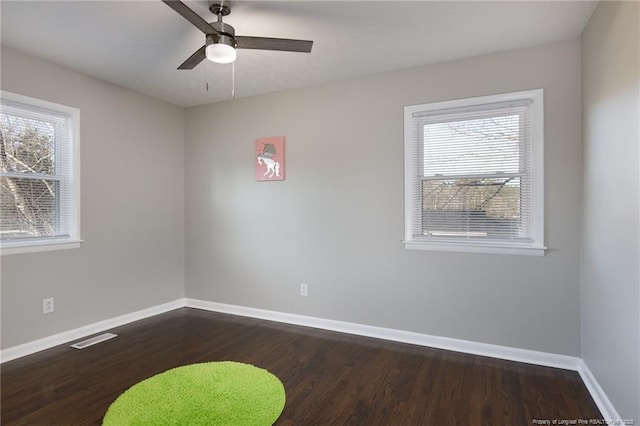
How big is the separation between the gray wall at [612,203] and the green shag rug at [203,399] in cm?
195

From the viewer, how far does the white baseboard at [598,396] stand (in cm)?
190

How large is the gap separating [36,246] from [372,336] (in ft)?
10.3

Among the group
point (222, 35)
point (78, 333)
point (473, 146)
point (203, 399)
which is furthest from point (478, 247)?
point (78, 333)

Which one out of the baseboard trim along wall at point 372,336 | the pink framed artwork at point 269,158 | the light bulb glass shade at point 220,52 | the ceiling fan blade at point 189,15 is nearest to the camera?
the ceiling fan blade at point 189,15

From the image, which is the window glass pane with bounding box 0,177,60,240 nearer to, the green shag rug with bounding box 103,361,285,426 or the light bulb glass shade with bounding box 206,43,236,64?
the green shag rug with bounding box 103,361,285,426

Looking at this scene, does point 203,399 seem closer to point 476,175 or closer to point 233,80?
point 476,175

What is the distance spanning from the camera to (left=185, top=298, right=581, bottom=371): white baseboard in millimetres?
2662

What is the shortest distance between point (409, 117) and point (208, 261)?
291 cm

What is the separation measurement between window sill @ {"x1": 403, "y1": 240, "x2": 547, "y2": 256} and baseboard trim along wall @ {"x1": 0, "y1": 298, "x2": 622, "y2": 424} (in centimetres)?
79

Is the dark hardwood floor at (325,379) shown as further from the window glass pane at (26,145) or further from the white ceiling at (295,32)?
the white ceiling at (295,32)

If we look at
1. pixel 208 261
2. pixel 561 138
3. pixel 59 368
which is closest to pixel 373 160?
pixel 561 138

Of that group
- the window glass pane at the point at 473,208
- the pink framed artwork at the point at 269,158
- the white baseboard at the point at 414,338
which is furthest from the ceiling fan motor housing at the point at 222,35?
the white baseboard at the point at 414,338

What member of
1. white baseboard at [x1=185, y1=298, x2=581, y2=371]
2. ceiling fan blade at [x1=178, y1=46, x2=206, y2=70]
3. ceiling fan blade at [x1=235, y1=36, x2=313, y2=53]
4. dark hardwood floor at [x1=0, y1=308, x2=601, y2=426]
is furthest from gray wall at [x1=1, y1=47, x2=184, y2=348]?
ceiling fan blade at [x1=235, y1=36, x2=313, y2=53]

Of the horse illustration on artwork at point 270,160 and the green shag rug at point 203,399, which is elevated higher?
the horse illustration on artwork at point 270,160
